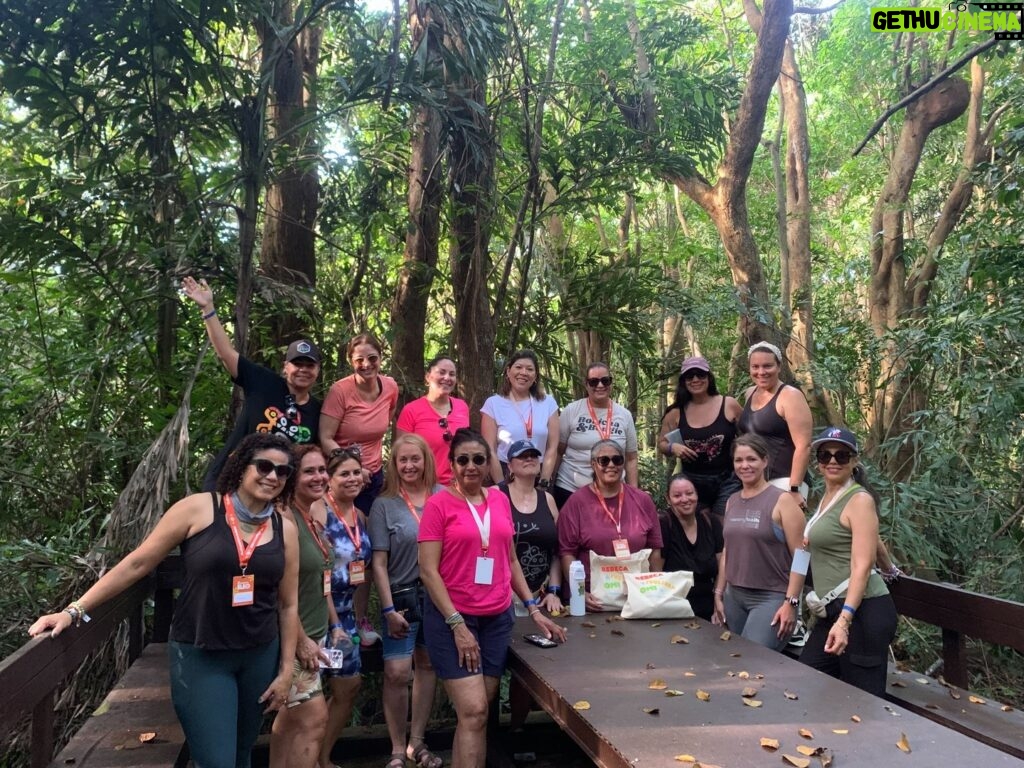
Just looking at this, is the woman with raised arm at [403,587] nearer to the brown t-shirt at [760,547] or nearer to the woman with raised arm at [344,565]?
the woman with raised arm at [344,565]

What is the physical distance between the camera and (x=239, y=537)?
9.68ft

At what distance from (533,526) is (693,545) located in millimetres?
1040

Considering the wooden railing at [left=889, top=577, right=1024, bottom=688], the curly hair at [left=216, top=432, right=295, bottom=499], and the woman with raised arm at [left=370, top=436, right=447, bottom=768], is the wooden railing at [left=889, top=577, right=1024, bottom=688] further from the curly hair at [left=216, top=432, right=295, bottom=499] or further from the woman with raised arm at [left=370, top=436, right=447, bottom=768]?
the curly hair at [left=216, top=432, right=295, bottom=499]

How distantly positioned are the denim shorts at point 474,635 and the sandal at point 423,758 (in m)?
0.74

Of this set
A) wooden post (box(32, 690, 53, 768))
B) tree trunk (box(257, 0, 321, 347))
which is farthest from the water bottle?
tree trunk (box(257, 0, 321, 347))

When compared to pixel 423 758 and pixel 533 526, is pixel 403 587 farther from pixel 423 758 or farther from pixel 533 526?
pixel 423 758

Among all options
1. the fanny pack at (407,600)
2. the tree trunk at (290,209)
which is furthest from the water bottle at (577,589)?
the tree trunk at (290,209)

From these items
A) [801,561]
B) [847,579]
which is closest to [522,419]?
[801,561]

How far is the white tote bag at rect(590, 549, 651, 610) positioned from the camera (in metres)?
4.36

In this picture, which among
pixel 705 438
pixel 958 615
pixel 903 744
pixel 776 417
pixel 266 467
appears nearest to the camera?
pixel 903 744

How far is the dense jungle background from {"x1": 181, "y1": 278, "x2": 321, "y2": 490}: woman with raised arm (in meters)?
0.33

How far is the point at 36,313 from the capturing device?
5.91 meters

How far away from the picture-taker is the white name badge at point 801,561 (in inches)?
148

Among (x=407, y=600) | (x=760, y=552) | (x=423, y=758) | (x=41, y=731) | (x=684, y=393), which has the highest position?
(x=684, y=393)
